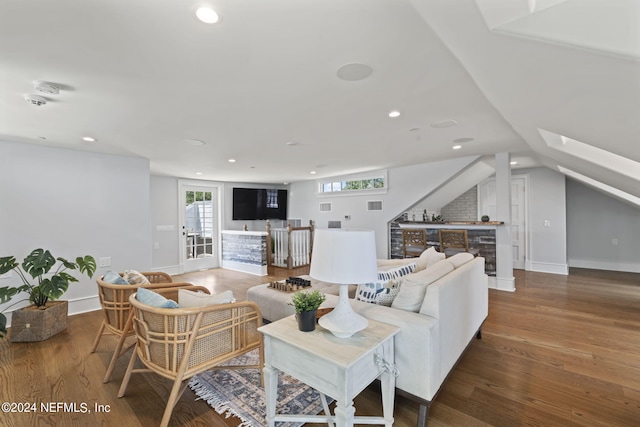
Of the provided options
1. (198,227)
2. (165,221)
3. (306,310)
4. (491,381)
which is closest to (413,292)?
(306,310)

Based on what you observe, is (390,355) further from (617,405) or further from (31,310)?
(31,310)

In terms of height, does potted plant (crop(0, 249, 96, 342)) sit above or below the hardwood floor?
above

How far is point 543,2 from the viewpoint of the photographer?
1.02m

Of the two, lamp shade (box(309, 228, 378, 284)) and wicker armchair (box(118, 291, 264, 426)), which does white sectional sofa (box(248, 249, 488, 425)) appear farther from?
wicker armchair (box(118, 291, 264, 426))

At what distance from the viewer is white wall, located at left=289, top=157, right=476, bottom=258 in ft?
17.2

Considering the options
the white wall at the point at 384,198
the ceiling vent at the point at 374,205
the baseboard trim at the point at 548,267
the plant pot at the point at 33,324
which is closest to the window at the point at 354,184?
the white wall at the point at 384,198

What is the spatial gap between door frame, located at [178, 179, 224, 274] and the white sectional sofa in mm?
5353

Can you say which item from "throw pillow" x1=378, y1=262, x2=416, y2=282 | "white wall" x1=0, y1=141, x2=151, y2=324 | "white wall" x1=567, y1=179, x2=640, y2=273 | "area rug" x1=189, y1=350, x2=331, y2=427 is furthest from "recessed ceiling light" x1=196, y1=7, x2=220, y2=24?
"white wall" x1=567, y1=179, x2=640, y2=273

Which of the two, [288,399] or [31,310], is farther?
[31,310]

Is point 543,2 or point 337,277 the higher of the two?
point 543,2

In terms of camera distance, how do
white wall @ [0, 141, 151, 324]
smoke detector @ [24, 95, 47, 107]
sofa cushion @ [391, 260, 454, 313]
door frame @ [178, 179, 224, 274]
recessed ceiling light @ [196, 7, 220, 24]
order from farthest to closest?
door frame @ [178, 179, 224, 274] → white wall @ [0, 141, 151, 324] → smoke detector @ [24, 95, 47, 107] → sofa cushion @ [391, 260, 454, 313] → recessed ceiling light @ [196, 7, 220, 24]

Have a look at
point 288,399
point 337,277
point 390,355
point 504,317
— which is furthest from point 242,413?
point 504,317

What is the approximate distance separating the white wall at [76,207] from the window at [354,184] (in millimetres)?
4220

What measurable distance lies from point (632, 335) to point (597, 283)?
2.49 meters
